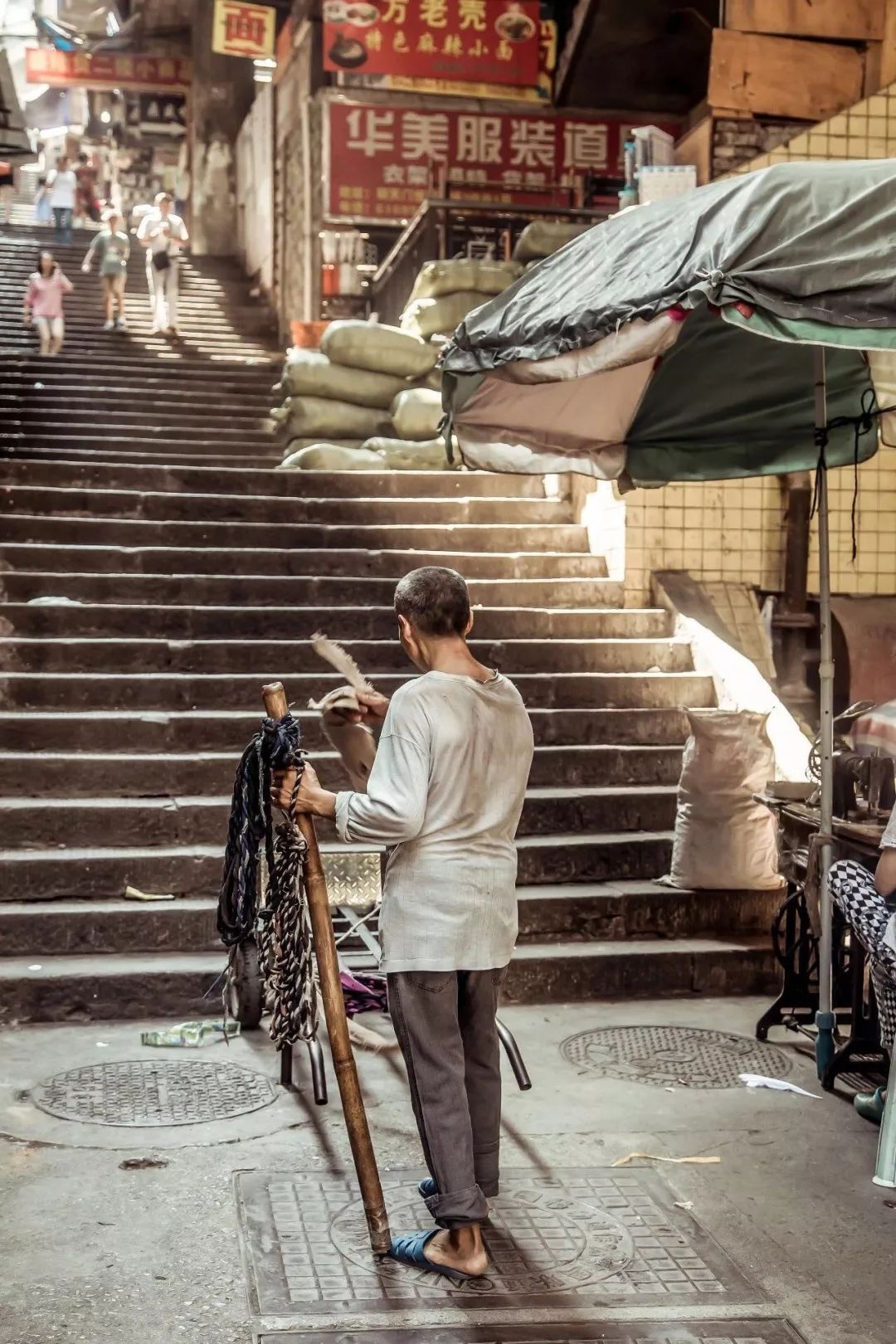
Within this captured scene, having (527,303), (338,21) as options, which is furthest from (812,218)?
(338,21)

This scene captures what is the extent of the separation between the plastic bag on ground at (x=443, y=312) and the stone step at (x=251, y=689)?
4734 millimetres

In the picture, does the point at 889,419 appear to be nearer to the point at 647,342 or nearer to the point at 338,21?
the point at 647,342

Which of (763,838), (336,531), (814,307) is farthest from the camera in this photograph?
(336,531)

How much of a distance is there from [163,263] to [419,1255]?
49.1 ft

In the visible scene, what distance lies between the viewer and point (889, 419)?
4676mm

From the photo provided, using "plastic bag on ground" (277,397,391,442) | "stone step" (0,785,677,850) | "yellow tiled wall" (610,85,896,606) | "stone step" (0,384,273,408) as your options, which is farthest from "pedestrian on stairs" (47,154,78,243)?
"stone step" (0,785,677,850)

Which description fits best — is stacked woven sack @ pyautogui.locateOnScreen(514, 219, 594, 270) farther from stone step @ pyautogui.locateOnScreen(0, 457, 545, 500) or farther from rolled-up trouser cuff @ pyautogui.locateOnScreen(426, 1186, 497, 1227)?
rolled-up trouser cuff @ pyautogui.locateOnScreen(426, 1186, 497, 1227)

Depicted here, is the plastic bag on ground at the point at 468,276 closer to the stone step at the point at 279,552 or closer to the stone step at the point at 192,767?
the stone step at the point at 279,552

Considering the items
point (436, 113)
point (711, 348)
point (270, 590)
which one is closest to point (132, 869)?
point (270, 590)

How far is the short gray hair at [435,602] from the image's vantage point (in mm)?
3881

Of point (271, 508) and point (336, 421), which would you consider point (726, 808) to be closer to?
point (271, 508)

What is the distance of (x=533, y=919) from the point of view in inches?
272

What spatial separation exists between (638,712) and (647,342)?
404 cm

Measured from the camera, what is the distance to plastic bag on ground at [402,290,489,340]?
12.3 m
